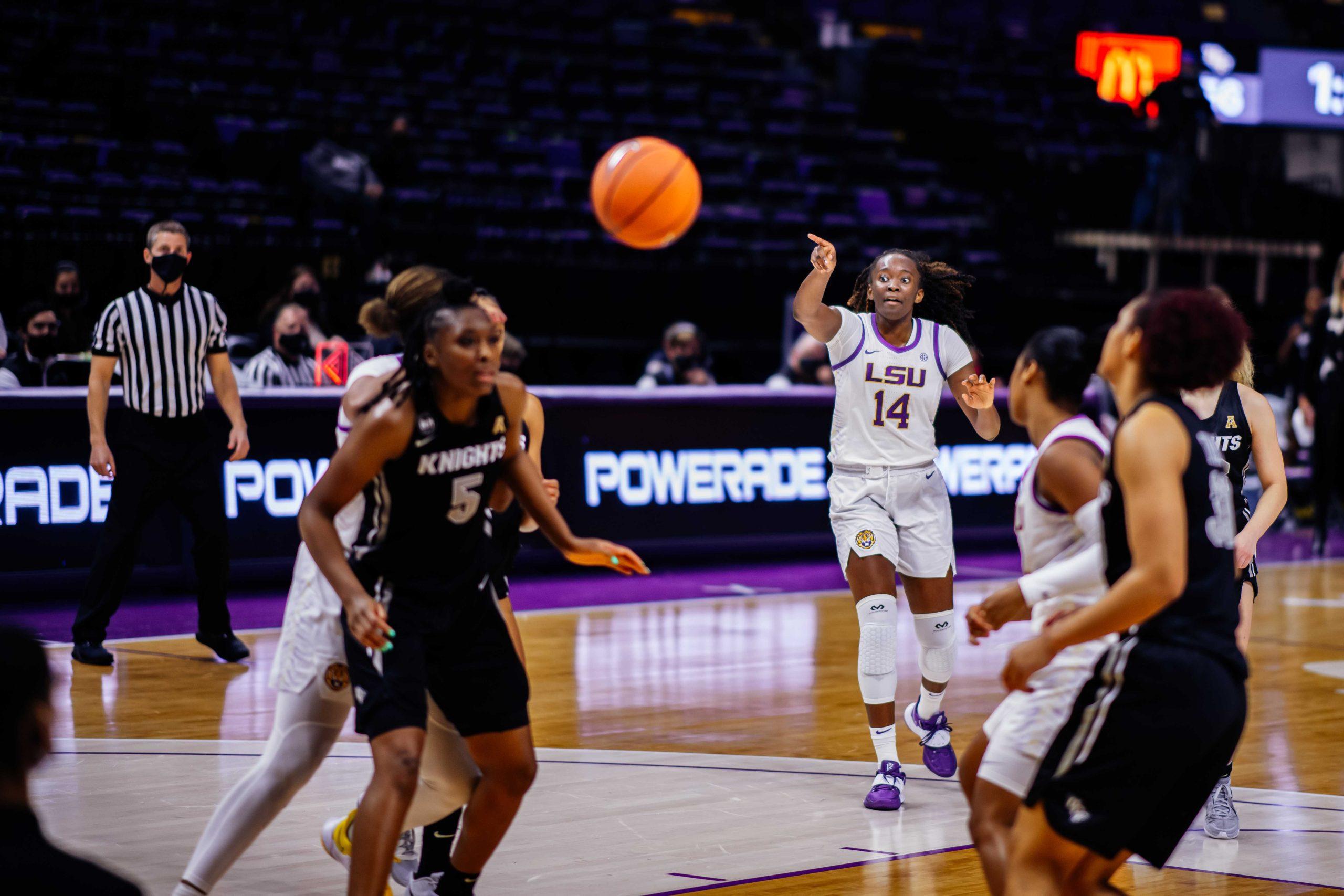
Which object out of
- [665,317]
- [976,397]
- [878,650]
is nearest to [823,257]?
[976,397]

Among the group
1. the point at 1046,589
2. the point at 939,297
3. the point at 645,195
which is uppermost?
the point at 645,195

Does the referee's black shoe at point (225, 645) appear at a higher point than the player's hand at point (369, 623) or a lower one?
lower

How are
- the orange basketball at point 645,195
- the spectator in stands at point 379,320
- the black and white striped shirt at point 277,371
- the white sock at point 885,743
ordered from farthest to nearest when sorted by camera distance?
1. the black and white striped shirt at point 277,371
2. the orange basketball at point 645,195
3. the white sock at point 885,743
4. the spectator in stands at point 379,320

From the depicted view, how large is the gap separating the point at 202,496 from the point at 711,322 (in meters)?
8.83

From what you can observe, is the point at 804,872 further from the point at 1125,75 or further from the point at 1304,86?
the point at 1125,75

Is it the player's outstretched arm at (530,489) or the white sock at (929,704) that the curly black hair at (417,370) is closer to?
the player's outstretched arm at (530,489)

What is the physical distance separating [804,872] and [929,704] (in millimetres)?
1369

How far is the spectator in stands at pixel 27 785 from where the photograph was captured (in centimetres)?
221

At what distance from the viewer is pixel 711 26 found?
2167 cm

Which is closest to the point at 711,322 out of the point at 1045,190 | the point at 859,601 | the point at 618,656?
the point at 1045,190

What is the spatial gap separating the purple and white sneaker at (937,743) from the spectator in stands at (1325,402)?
6.84 m

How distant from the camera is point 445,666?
3805 millimetres

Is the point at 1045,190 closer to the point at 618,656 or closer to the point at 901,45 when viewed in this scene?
the point at 901,45

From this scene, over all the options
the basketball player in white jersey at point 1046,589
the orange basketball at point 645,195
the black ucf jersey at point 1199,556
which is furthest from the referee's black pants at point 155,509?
the black ucf jersey at point 1199,556
